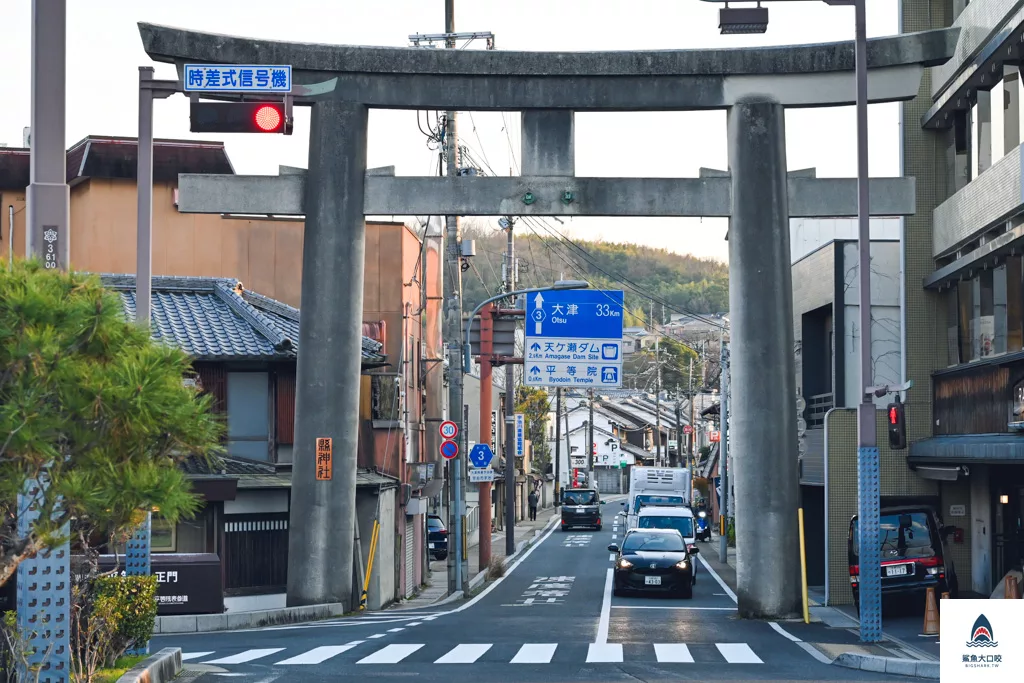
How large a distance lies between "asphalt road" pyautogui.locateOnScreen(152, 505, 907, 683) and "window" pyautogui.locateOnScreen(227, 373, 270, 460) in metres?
4.72

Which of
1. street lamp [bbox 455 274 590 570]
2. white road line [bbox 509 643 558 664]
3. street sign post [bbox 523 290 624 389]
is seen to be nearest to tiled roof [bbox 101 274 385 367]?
street lamp [bbox 455 274 590 570]

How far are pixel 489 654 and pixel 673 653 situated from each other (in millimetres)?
2562

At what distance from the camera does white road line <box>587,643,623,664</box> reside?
16.7 meters

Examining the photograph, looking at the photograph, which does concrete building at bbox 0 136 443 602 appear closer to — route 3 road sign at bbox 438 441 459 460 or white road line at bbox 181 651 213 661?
route 3 road sign at bbox 438 441 459 460

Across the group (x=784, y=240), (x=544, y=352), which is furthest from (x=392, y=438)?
(x=784, y=240)

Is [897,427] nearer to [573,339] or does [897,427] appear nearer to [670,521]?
[573,339]

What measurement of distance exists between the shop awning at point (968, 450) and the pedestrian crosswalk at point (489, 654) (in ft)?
17.5

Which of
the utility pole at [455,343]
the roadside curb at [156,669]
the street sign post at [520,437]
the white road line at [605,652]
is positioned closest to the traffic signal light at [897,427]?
the white road line at [605,652]

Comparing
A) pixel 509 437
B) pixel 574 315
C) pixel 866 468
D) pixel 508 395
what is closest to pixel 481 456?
pixel 574 315

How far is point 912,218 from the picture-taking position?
28.1m

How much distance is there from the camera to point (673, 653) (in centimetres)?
1761

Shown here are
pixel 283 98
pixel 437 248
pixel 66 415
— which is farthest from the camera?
pixel 437 248

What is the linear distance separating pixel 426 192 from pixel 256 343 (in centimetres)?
573

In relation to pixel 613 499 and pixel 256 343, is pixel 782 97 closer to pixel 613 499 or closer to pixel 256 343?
pixel 256 343
